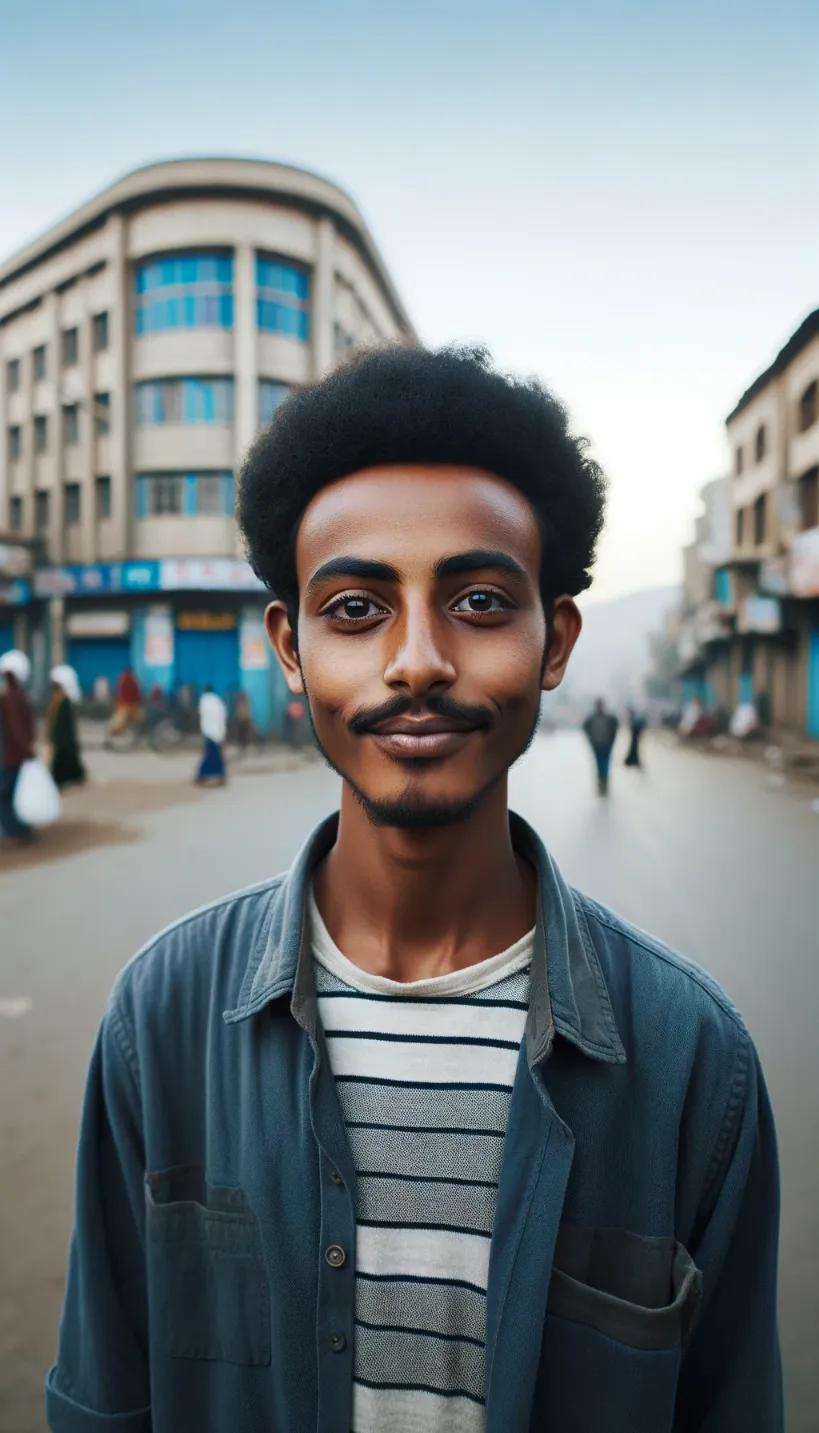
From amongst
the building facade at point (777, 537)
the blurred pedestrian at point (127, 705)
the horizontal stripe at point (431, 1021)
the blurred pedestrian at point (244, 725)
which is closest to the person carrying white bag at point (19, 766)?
the blurred pedestrian at point (127, 705)

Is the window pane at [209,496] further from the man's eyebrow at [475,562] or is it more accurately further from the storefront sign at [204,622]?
the man's eyebrow at [475,562]

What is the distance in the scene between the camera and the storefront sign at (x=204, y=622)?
6981mm

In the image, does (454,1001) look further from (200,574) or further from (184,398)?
(200,574)

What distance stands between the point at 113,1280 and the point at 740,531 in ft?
23.4

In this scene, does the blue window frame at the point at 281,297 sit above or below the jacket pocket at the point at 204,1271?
above

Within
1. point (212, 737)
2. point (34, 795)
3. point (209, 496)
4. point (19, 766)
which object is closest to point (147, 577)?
point (209, 496)

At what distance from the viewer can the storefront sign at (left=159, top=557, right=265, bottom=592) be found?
7207mm

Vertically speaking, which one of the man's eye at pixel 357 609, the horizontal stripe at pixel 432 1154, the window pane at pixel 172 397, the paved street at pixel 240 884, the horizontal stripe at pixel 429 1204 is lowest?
the paved street at pixel 240 884

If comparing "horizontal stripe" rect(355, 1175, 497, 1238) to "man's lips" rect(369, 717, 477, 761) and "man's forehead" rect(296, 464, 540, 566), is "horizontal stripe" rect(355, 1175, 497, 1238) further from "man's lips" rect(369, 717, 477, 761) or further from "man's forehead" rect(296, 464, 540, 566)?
"man's forehead" rect(296, 464, 540, 566)

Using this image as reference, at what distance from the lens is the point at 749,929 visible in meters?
4.05

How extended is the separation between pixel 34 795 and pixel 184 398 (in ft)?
12.4

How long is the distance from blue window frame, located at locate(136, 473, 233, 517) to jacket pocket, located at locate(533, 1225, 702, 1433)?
18.1ft

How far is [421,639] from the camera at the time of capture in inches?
30.4

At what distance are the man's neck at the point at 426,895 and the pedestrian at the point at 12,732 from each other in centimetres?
522
